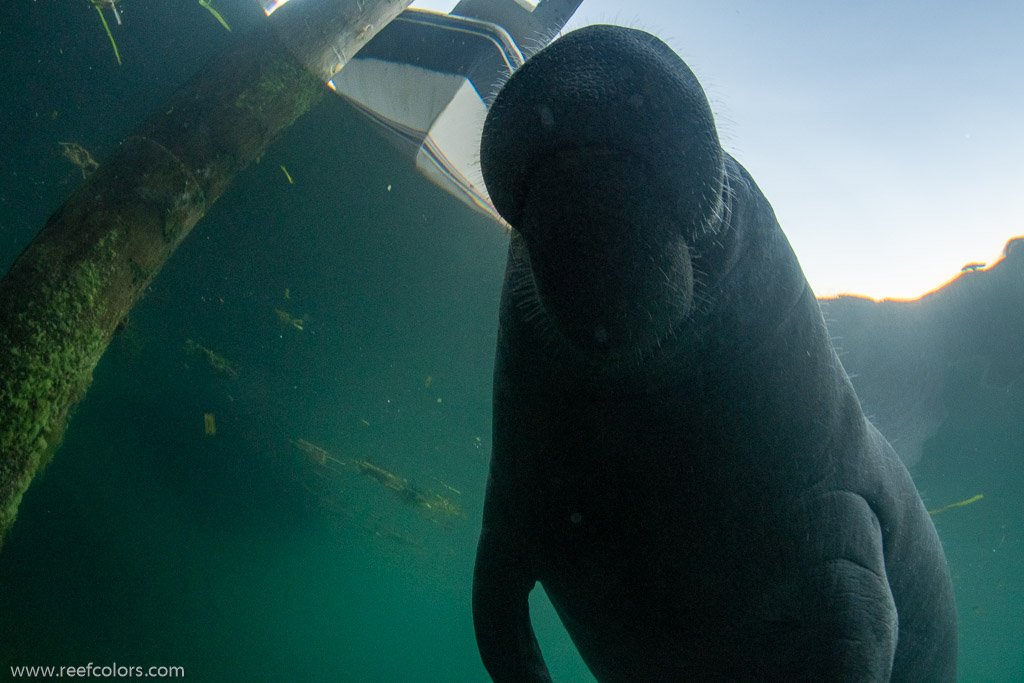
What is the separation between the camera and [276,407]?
44.8ft

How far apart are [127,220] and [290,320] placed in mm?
8093

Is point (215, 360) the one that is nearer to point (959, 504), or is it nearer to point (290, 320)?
point (290, 320)

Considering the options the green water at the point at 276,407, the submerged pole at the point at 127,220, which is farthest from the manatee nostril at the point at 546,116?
the green water at the point at 276,407

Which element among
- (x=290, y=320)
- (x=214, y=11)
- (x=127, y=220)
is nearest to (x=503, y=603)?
(x=127, y=220)

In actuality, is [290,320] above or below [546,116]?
below

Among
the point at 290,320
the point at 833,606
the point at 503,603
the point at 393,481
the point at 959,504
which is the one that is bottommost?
the point at 393,481

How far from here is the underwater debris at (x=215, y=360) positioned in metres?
12.0

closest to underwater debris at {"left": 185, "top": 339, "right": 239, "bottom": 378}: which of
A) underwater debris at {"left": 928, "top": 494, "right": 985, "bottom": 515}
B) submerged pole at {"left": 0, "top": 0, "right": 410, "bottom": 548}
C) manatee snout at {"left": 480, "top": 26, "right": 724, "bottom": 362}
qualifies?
submerged pole at {"left": 0, "top": 0, "right": 410, "bottom": 548}

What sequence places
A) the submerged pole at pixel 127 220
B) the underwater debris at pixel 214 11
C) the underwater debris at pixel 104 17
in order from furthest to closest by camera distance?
the underwater debris at pixel 214 11 → the underwater debris at pixel 104 17 → the submerged pole at pixel 127 220

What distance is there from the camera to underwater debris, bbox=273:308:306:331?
34.4ft

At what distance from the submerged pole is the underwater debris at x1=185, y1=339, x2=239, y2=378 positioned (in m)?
9.83

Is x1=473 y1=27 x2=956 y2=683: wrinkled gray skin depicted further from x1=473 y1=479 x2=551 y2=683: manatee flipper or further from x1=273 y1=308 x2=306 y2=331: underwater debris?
x1=273 y1=308 x2=306 y2=331: underwater debris

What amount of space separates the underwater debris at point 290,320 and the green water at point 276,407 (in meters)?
0.15

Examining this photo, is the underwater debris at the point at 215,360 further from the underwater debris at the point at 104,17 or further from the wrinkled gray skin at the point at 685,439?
the wrinkled gray skin at the point at 685,439
